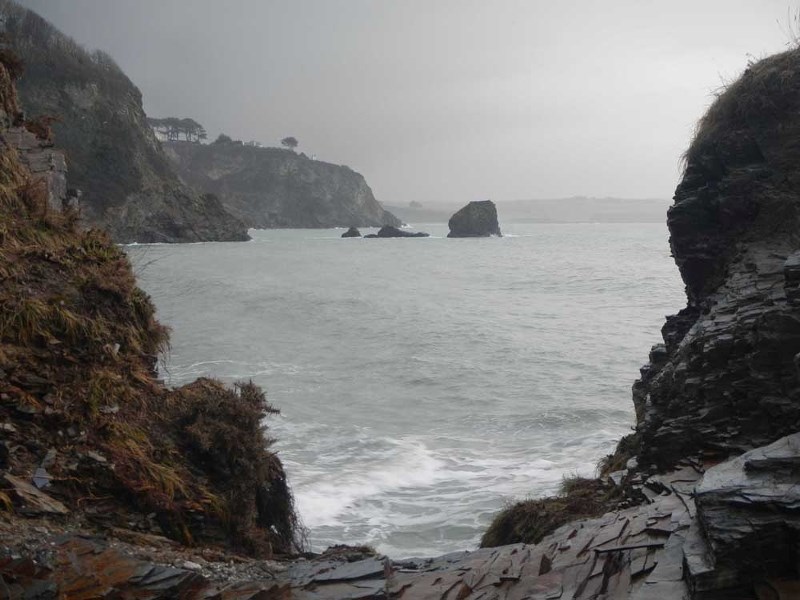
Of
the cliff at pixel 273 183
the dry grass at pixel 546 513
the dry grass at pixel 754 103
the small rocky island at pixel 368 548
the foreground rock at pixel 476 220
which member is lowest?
the dry grass at pixel 546 513

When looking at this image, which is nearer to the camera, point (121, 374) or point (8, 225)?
point (121, 374)

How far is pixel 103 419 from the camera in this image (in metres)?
6.62

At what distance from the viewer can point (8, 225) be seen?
8.31m

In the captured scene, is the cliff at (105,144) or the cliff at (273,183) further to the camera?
the cliff at (273,183)

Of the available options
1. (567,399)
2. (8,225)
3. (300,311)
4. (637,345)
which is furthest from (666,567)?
(300,311)

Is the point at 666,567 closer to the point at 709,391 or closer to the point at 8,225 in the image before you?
the point at 709,391

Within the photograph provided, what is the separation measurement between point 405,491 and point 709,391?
5.51 meters

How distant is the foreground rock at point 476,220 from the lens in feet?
388

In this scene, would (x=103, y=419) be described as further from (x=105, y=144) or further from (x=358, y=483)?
(x=105, y=144)

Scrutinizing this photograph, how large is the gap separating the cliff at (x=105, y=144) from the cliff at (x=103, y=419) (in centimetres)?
6524

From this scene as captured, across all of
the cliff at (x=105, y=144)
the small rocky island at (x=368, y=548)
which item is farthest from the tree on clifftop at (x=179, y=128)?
the small rocky island at (x=368, y=548)

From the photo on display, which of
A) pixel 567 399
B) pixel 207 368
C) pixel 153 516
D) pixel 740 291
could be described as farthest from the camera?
pixel 207 368

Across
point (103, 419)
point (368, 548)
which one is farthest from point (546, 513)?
point (103, 419)

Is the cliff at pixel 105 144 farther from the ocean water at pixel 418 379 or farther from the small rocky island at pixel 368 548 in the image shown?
the small rocky island at pixel 368 548
